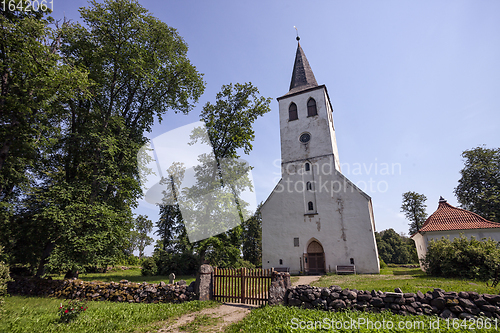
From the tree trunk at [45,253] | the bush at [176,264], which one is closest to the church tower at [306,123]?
the bush at [176,264]

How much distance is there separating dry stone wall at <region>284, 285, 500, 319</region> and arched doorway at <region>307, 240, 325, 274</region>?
13862 millimetres

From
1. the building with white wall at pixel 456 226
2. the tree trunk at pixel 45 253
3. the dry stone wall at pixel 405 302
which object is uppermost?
the building with white wall at pixel 456 226

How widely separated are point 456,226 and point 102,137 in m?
26.2

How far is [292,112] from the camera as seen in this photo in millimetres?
26172

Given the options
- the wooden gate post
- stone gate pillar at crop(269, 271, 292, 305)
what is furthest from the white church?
stone gate pillar at crop(269, 271, 292, 305)

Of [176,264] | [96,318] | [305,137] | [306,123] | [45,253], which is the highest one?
[306,123]

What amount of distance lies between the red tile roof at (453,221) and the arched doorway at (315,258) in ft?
28.7

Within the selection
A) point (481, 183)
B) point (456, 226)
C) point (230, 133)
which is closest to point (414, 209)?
point (481, 183)

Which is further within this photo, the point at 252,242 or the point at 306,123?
the point at 252,242

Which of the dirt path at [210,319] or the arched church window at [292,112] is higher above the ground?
the arched church window at [292,112]

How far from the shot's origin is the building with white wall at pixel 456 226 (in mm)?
17250

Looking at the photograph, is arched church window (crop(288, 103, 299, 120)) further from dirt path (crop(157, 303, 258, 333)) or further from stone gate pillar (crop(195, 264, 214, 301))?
dirt path (crop(157, 303, 258, 333))

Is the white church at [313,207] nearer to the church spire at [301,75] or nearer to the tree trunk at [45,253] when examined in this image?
the church spire at [301,75]

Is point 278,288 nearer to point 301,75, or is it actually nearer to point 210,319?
point 210,319
